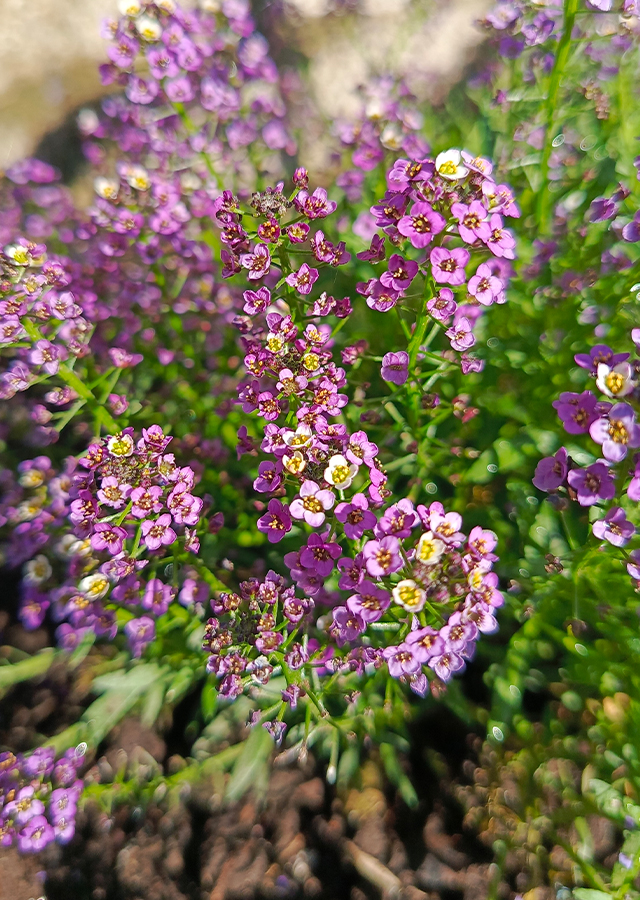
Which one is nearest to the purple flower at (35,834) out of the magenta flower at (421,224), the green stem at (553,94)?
the magenta flower at (421,224)

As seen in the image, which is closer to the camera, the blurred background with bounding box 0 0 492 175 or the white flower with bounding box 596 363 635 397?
the white flower with bounding box 596 363 635 397

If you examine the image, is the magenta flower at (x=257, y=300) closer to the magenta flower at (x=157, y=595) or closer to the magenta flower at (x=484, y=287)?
the magenta flower at (x=484, y=287)

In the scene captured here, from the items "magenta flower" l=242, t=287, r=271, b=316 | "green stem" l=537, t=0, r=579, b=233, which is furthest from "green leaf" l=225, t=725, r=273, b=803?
"green stem" l=537, t=0, r=579, b=233

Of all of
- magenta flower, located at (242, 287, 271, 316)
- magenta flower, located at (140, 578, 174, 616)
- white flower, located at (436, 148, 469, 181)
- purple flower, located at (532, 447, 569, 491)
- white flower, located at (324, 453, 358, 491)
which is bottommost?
magenta flower, located at (140, 578, 174, 616)

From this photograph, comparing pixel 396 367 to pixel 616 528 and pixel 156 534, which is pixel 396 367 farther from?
pixel 156 534

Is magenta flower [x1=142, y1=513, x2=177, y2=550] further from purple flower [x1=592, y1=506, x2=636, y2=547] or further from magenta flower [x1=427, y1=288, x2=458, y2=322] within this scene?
purple flower [x1=592, y1=506, x2=636, y2=547]

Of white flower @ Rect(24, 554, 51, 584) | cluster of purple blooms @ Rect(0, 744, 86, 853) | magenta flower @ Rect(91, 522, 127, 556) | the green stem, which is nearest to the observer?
magenta flower @ Rect(91, 522, 127, 556)

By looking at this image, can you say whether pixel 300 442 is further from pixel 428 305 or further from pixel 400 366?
pixel 428 305
